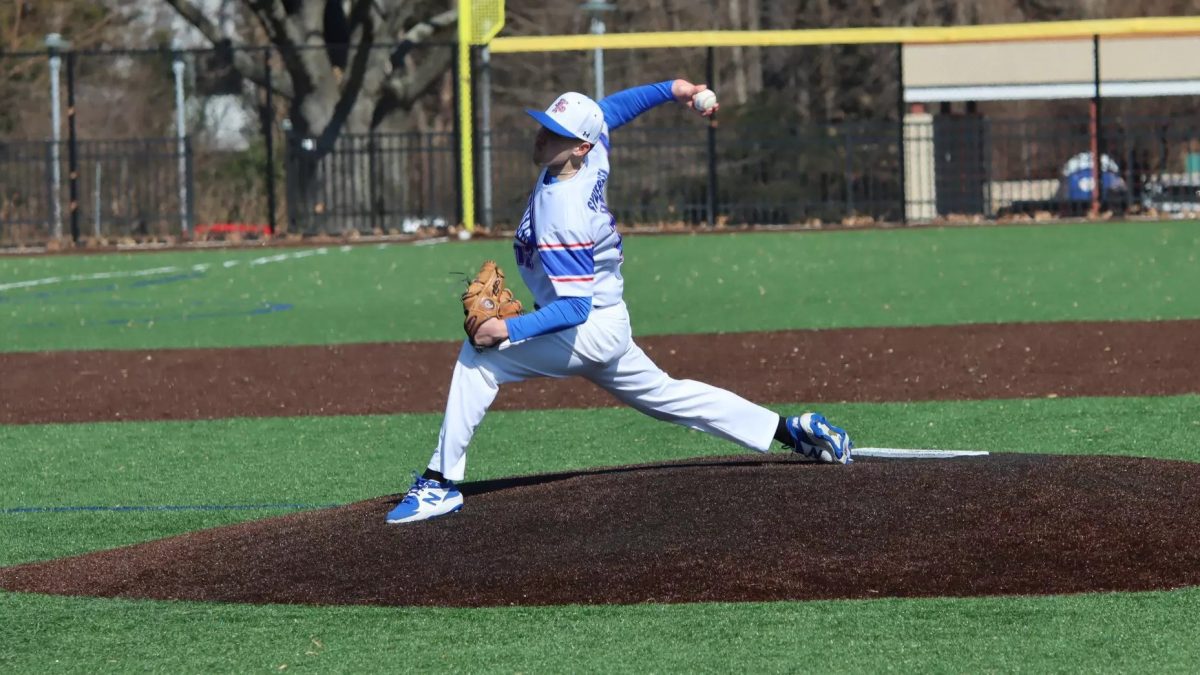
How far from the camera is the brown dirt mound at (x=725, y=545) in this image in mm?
6207

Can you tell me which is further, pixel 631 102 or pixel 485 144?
pixel 485 144

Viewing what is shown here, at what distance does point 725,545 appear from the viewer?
21.5 ft

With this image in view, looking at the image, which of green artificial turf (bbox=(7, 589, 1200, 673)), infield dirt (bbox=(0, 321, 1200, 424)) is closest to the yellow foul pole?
infield dirt (bbox=(0, 321, 1200, 424))

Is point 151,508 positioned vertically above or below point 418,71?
below

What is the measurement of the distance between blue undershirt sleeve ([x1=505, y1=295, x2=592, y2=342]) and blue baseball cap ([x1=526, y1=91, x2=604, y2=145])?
0.60 meters

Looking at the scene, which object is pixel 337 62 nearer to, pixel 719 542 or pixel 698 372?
pixel 698 372

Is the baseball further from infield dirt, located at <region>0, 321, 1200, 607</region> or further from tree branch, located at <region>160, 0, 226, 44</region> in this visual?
tree branch, located at <region>160, 0, 226, 44</region>

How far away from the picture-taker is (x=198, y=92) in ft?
142

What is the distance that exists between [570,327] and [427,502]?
854 millimetres

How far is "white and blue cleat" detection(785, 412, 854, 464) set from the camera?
766 centimetres

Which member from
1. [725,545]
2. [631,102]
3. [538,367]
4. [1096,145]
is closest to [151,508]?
[538,367]

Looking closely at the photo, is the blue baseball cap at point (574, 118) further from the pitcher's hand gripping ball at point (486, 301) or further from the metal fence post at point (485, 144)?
the metal fence post at point (485, 144)

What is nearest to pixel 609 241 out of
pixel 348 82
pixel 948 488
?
pixel 948 488

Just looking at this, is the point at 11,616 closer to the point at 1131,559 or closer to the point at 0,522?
the point at 0,522
